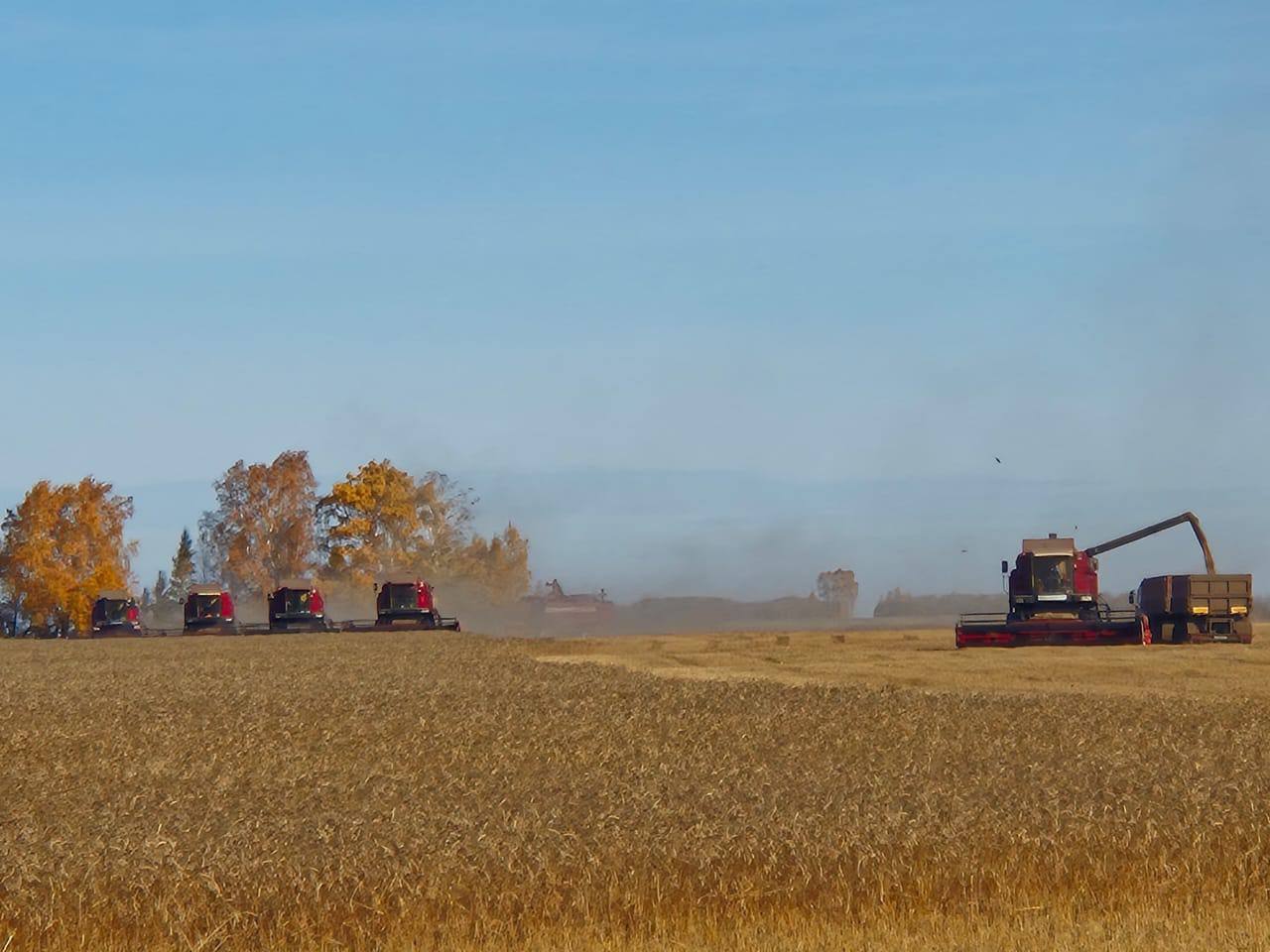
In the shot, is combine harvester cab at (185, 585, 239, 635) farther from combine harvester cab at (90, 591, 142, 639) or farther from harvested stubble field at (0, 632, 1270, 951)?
harvested stubble field at (0, 632, 1270, 951)

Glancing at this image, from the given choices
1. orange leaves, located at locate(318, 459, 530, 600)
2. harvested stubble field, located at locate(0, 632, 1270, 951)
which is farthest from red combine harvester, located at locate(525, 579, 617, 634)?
harvested stubble field, located at locate(0, 632, 1270, 951)

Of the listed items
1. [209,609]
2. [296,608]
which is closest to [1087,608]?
[296,608]

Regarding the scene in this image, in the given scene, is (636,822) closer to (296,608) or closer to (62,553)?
(296,608)

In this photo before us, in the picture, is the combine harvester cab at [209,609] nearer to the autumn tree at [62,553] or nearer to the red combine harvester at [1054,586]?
the autumn tree at [62,553]

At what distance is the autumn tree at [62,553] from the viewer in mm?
90375

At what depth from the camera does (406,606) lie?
2724 inches

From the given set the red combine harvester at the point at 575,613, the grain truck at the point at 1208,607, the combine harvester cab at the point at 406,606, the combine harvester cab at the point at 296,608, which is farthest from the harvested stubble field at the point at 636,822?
the red combine harvester at the point at 575,613

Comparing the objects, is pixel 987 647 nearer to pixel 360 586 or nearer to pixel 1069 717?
pixel 1069 717

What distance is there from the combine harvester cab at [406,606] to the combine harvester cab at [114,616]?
1398 centimetres

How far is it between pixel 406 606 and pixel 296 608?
523 centimetres

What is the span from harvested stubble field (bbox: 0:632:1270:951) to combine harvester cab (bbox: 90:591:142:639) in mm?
53805

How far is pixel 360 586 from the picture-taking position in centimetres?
10000

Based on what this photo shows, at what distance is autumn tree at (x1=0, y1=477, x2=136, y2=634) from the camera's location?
90.4m

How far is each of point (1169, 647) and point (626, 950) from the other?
120 feet
